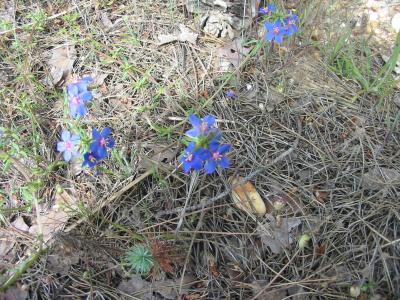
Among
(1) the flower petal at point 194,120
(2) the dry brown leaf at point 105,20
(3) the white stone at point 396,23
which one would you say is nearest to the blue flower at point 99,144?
(1) the flower petal at point 194,120

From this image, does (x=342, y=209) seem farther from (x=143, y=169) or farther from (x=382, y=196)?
(x=143, y=169)

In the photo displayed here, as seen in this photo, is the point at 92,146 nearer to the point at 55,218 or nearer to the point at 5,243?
the point at 55,218

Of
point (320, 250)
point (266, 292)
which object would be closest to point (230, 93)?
point (320, 250)

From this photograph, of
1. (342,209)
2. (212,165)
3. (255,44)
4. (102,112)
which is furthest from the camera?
(255,44)

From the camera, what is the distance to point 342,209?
1.88m

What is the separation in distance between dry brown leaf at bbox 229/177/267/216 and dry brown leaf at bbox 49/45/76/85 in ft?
3.89

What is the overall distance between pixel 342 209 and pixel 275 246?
1.23 ft

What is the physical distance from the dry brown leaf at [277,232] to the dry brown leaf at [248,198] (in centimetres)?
6

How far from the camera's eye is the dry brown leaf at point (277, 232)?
5.96 feet

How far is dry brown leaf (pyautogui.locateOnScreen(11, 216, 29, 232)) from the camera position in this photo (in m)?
1.87

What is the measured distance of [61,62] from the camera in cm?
238

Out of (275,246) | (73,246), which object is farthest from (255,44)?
(73,246)

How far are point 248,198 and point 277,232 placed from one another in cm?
21

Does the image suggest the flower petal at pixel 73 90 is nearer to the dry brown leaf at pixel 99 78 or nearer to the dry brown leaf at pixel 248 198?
the dry brown leaf at pixel 99 78
